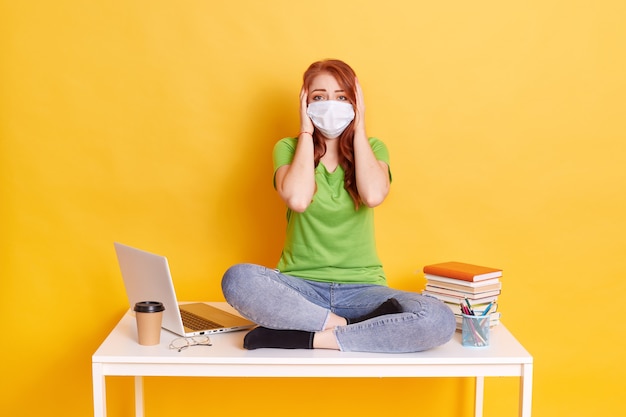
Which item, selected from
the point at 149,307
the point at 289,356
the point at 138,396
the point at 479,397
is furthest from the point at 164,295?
the point at 479,397

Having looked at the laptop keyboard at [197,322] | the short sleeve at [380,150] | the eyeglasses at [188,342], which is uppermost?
the short sleeve at [380,150]

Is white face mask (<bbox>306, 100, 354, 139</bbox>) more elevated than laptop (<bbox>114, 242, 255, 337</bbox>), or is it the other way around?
white face mask (<bbox>306, 100, 354, 139</bbox>)

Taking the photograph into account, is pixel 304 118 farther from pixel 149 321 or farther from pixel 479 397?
pixel 479 397

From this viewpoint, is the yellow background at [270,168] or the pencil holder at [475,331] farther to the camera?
the yellow background at [270,168]

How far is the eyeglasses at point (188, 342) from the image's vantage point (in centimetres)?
217

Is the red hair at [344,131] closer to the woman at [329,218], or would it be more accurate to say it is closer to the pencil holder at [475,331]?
the woman at [329,218]

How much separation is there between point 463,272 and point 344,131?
596 millimetres

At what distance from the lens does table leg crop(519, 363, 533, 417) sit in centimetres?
211

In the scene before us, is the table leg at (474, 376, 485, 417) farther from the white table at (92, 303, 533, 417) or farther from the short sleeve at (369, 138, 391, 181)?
the short sleeve at (369, 138, 391, 181)

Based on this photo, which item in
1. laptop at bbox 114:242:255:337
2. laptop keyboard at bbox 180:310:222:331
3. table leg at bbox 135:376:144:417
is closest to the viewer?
laptop at bbox 114:242:255:337

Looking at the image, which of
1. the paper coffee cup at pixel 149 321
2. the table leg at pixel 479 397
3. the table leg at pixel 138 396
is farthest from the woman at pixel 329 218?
the table leg at pixel 138 396

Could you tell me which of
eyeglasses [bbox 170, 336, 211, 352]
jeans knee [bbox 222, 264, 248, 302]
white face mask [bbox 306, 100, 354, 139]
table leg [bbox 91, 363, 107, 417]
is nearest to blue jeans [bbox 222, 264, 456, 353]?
jeans knee [bbox 222, 264, 248, 302]

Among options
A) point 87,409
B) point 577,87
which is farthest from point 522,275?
point 87,409

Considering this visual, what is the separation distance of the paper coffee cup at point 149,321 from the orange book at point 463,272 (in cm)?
88
